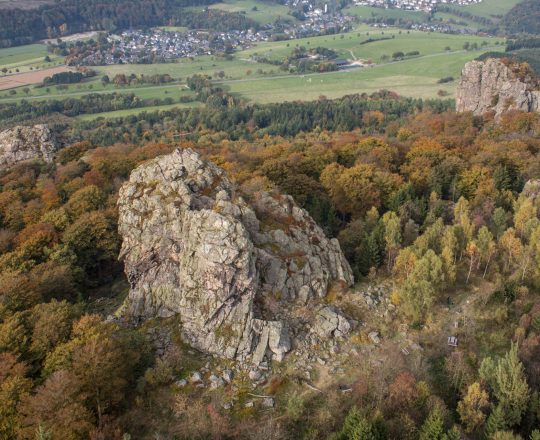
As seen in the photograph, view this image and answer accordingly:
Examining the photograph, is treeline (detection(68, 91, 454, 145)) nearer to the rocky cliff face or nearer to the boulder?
the rocky cliff face

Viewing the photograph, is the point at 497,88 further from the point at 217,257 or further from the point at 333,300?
the point at 217,257

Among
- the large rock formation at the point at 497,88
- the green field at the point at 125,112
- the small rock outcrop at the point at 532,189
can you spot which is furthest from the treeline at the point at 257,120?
the small rock outcrop at the point at 532,189

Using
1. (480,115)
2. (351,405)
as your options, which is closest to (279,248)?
(351,405)

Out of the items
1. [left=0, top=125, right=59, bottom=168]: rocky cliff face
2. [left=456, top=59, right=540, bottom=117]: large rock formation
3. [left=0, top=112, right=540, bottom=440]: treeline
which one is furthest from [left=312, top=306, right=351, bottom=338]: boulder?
[left=456, top=59, right=540, bottom=117]: large rock formation

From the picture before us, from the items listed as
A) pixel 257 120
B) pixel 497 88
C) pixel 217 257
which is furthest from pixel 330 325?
pixel 257 120

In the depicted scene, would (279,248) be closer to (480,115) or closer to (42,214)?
(42,214)

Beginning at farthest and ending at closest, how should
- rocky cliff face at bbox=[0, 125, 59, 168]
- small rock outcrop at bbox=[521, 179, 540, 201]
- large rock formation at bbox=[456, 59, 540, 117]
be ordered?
large rock formation at bbox=[456, 59, 540, 117]
rocky cliff face at bbox=[0, 125, 59, 168]
small rock outcrop at bbox=[521, 179, 540, 201]

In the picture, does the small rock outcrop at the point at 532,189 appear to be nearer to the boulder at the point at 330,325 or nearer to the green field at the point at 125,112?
the boulder at the point at 330,325
